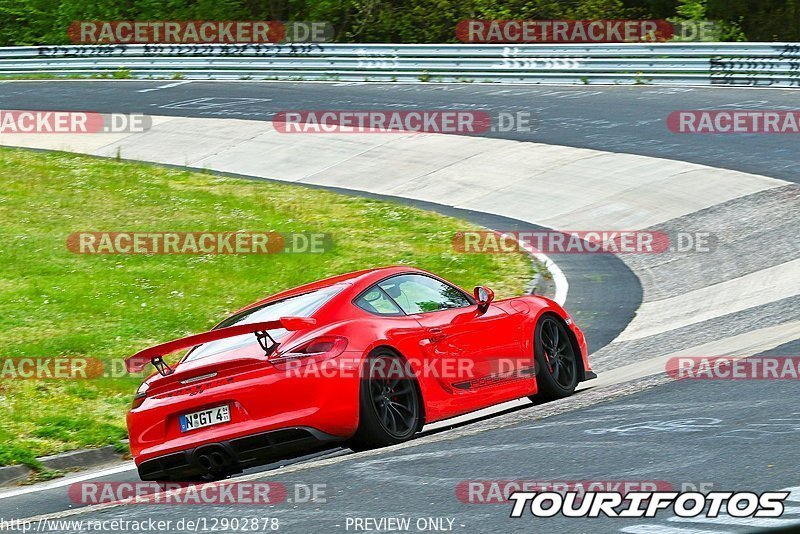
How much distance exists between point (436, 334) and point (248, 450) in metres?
1.69

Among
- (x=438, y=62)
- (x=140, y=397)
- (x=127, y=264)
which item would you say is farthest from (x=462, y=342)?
(x=438, y=62)

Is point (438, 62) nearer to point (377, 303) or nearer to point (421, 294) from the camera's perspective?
point (421, 294)

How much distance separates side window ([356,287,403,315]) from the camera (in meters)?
8.15

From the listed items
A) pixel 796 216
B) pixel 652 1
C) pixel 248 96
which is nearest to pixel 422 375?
pixel 796 216

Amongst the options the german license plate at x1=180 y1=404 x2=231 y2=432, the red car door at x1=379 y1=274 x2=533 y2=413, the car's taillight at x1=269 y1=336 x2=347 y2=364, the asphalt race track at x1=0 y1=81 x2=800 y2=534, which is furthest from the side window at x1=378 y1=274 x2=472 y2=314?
the german license plate at x1=180 y1=404 x2=231 y2=432

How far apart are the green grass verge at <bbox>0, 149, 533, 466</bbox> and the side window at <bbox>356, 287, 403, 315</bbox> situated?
2.80 meters

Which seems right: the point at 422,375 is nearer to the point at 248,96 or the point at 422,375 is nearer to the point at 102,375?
the point at 102,375

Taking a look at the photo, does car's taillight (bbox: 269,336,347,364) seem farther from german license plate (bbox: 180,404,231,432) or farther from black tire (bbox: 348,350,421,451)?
german license plate (bbox: 180,404,231,432)

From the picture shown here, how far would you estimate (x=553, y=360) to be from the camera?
948cm

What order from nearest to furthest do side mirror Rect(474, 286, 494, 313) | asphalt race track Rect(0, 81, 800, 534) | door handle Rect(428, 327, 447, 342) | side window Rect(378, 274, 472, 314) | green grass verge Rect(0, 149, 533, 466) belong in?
asphalt race track Rect(0, 81, 800, 534) < door handle Rect(428, 327, 447, 342) < side window Rect(378, 274, 472, 314) < side mirror Rect(474, 286, 494, 313) < green grass verge Rect(0, 149, 533, 466)

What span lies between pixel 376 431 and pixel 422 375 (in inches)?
27.2

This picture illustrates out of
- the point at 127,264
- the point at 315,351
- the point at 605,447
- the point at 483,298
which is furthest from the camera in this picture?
the point at 127,264

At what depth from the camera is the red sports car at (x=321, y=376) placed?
24.0 feet

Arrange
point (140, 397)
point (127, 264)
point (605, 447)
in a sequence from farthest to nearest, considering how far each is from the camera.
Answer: point (127, 264), point (140, 397), point (605, 447)
